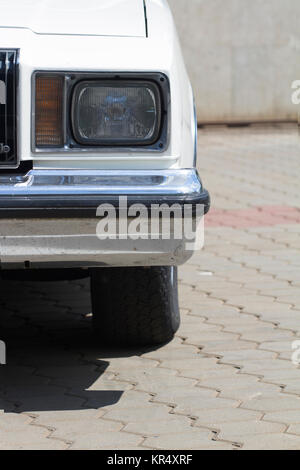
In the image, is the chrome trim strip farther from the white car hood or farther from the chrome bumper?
the white car hood

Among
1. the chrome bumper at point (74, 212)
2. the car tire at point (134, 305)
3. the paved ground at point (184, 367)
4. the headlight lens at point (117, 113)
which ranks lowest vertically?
the paved ground at point (184, 367)

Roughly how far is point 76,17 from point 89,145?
51cm

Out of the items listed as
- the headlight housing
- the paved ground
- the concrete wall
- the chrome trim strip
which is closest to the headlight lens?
the headlight housing

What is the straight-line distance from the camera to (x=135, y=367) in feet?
12.5

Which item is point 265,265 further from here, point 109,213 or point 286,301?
point 109,213

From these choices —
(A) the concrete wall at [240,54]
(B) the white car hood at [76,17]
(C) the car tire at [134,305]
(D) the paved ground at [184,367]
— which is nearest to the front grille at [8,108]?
(B) the white car hood at [76,17]

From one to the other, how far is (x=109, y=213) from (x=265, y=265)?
235 centimetres

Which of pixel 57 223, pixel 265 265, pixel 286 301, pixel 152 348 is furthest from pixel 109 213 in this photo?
pixel 265 265

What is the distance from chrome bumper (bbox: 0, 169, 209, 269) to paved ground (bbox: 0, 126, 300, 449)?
0.55 m

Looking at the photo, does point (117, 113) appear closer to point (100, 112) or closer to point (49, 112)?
point (100, 112)

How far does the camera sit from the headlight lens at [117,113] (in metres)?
3.19

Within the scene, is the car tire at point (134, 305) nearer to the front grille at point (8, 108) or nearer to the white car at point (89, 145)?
the white car at point (89, 145)

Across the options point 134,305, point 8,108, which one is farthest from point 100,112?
point 134,305

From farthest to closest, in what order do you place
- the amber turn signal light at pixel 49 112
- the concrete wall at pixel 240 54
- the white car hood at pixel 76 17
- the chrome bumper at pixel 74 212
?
the concrete wall at pixel 240 54 → the white car hood at pixel 76 17 → the amber turn signal light at pixel 49 112 → the chrome bumper at pixel 74 212
